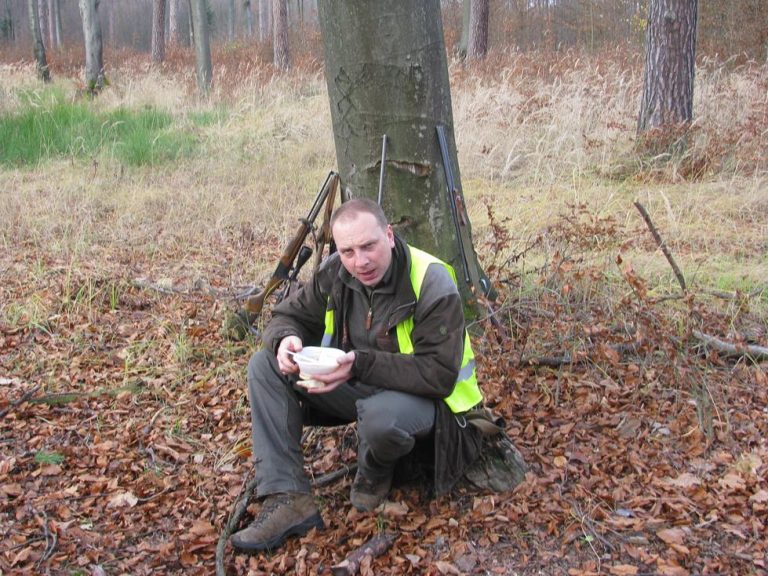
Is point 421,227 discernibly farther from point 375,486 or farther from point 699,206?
point 699,206

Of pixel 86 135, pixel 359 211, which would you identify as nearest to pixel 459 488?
pixel 359 211

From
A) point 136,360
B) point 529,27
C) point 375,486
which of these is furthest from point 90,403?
point 529,27

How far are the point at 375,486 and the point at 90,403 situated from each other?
1974 mm

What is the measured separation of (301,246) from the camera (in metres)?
4.60

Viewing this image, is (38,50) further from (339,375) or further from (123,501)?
(339,375)

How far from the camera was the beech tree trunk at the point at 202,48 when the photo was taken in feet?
47.6

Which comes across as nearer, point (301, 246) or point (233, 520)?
point (233, 520)

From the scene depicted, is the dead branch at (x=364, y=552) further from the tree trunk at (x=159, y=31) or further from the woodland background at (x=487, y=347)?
the tree trunk at (x=159, y=31)

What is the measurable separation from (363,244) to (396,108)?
1.37 metres

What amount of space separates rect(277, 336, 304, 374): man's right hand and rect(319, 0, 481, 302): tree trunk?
1.31 m

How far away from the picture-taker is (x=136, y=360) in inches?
190

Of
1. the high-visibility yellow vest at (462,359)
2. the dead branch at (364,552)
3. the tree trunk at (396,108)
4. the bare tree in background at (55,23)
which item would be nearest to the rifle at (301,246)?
the tree trunk at (396,108)

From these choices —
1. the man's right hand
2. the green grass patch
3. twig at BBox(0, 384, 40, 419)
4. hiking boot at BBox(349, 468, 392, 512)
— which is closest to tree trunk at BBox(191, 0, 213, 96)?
the green grass patch

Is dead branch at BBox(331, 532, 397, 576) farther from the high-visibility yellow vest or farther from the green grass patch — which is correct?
the green grass patch
